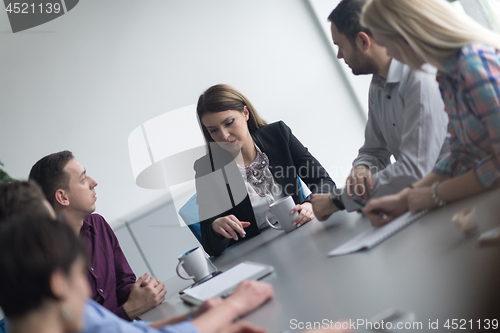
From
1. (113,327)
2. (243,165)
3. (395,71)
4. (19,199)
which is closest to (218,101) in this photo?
(243,165)

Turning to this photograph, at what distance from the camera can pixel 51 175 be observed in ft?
5.99

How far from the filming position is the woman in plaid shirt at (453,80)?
989 mm

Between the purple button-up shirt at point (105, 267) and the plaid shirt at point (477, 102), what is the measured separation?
1.45 meters

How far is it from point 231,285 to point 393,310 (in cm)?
55

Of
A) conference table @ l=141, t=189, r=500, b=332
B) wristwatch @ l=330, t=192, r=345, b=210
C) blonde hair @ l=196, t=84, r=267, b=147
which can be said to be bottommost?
wristwatch @ l=330, t=192, r=345, b=210

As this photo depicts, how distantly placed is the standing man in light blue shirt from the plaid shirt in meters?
0.18

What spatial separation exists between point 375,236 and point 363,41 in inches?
36.5

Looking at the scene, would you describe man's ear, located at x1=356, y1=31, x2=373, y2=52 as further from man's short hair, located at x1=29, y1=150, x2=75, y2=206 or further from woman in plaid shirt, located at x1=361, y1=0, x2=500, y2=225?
man's short hair, located at x1=29, y1=150, x2=75, y2=206

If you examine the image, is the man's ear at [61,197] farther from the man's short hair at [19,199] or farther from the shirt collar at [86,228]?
the man's short hair at [19,199]

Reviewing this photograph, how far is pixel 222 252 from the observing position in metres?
1.85

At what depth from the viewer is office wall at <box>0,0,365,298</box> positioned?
3.22 meters

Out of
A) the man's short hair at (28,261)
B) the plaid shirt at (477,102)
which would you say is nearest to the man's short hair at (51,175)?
the man's short hair at (28,261)

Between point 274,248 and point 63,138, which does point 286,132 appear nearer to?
point 274,248

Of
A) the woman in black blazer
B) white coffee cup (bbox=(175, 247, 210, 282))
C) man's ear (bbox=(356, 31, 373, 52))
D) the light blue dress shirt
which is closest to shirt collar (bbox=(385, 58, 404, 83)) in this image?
man's ear (bbox=(356, 31, 373, 52))
